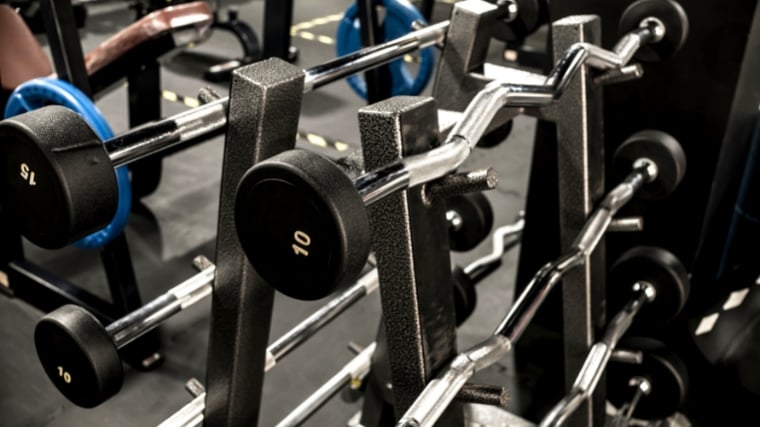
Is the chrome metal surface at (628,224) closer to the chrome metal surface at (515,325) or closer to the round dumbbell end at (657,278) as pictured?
the chrome metal surface at (515,325)

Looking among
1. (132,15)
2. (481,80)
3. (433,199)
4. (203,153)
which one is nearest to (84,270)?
(203,153)

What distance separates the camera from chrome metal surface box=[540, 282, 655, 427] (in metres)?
1.52

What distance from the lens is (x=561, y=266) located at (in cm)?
155

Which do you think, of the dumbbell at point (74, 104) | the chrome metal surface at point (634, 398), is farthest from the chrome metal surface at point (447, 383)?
the dumbbell at point (74, 104)

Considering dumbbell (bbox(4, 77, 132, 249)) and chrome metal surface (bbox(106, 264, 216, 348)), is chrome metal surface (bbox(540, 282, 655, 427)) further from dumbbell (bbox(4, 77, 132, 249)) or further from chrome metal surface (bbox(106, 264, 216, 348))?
dumbbell (bbox(4, 77, 132, 249))

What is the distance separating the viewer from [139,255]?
2947mm

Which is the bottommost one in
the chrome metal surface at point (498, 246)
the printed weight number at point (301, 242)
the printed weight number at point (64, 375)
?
the chrome metal surface at point (498, 246)

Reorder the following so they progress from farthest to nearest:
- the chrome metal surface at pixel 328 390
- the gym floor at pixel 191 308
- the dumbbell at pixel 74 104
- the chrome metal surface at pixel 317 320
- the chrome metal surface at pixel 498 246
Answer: the chrome metal surface at pixel 498 246, the gym floor at pixel 191 308, the dumbbell at pixel 74 104, the chrome metal surface at pixel 328 390, the chrome metal surface at pixel 317 320

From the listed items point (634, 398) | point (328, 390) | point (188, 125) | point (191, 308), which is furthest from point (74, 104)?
point (634, 398)

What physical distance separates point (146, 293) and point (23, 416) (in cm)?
66

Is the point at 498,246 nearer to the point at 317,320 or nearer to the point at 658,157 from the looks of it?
the point at 658,157

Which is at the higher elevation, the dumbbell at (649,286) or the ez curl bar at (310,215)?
the ez curl bar at (310,215)

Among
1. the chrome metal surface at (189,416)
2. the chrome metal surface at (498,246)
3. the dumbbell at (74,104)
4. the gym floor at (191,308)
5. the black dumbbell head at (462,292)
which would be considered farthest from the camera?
the chrome metal surface at (498,246)

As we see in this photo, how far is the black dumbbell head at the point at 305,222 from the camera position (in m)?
0.81
